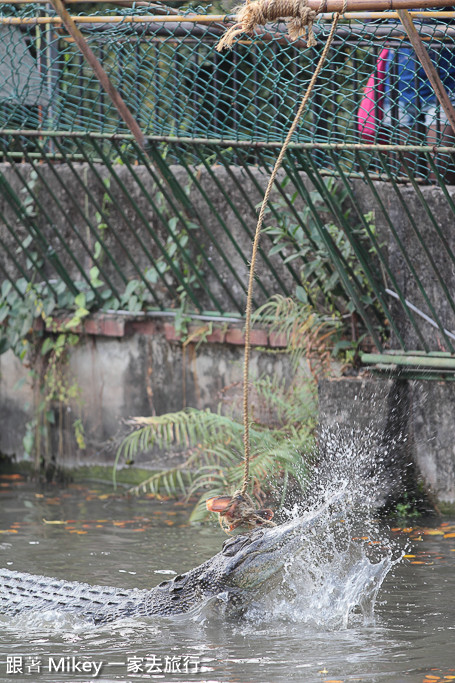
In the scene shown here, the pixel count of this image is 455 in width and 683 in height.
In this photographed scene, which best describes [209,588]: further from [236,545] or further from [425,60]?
[425,60]

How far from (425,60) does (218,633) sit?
2.82 metres

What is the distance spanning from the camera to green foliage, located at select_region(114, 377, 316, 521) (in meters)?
6.68

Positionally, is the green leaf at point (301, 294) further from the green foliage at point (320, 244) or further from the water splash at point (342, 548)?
the water splash at point (342, 548)

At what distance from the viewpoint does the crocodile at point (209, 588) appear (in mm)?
4742

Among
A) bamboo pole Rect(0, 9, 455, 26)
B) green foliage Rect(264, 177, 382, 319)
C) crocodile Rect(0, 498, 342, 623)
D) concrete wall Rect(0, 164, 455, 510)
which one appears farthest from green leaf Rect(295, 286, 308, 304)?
crocodile Rect(0, 498, 342, 623)

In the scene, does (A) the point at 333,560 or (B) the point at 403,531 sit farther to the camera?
(B) the point at 403,531

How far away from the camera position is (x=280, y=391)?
7.20 metres


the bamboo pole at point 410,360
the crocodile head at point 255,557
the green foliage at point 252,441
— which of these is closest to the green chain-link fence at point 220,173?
the bamboo pole at point 410,360

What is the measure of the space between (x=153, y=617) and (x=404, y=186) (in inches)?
131

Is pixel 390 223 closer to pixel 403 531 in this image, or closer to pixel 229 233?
pixel 229 233

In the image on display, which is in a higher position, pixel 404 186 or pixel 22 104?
pixel 22 104

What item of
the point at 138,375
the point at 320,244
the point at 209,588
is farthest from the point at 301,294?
the point at 209,588

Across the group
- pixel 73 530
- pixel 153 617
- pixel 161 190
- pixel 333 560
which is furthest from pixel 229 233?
pixel 153 617

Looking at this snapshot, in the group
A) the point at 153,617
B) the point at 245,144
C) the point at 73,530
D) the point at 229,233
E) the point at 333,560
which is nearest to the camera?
the point at 153,617
